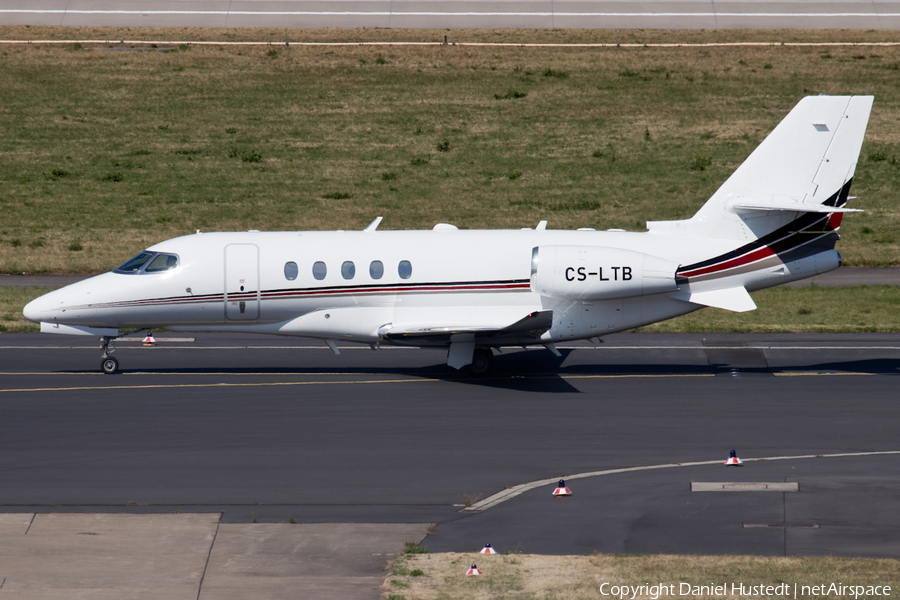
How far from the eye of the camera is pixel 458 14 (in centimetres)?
6694

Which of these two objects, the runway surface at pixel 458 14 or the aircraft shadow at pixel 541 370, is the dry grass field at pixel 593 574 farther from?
the runway surface at pixel 458 14

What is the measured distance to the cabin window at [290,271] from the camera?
23406 mm

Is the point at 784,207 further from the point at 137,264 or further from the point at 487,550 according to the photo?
the point at 137,264

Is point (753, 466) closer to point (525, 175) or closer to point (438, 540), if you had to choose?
point (438, 540)

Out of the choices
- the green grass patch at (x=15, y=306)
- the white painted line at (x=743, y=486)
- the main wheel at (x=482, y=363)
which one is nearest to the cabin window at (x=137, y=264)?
the green grass patch at (x=15, y=306)

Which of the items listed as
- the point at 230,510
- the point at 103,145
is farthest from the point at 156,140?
the point at 230,510

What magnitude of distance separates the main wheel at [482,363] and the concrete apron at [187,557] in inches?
386

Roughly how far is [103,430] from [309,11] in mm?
51744

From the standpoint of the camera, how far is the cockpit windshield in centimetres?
2367

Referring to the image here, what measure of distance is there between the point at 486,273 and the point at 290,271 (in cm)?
434

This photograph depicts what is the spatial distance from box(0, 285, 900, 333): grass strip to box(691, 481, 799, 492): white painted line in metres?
13.6

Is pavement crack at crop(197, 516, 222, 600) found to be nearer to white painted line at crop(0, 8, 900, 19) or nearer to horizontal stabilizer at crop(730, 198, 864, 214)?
horizontal stabilizer at crop(730, 198, 864, 214)

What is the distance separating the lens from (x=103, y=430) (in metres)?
19.6

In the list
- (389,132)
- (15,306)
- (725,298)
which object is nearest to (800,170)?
(725,298)
